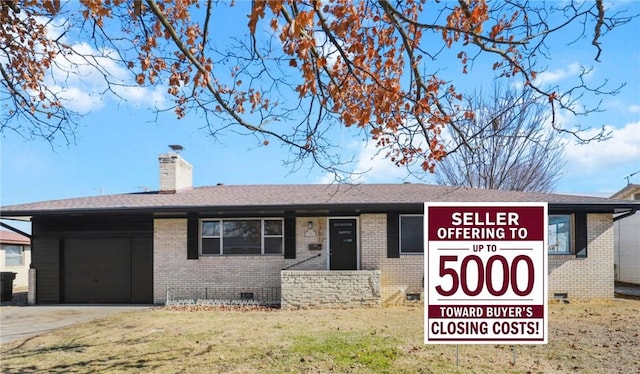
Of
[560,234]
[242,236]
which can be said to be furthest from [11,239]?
[560,234]

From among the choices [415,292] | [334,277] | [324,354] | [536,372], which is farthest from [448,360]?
[415,292]

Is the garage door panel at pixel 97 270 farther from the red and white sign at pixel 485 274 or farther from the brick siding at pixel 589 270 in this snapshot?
the brick siding at pixel 589 270

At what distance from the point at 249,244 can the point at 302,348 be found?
687 cm

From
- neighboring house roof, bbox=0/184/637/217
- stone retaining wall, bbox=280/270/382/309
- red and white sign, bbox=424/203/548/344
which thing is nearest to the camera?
red and white sign, bbox=424/203/548/344

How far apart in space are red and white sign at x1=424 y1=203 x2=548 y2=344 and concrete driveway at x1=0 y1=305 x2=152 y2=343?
27.2 feet

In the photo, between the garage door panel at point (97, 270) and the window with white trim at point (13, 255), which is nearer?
the garage door panel at point (97, 270)

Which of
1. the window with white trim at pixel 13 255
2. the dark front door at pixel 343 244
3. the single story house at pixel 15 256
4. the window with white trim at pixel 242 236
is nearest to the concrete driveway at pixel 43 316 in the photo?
the window with white trim at pixel 242 236

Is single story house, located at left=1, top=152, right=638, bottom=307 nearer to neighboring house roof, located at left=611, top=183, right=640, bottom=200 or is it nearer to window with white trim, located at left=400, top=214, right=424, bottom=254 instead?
window with white trim, located at left=400, top=214, right=424, bottom=254

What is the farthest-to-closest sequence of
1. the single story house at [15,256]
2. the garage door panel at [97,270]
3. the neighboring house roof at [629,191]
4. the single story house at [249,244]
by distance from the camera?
the single story house at [15,256], the neighboring house roof at [629,191], the garage door panel at [97,270], the single story house at [249,244]

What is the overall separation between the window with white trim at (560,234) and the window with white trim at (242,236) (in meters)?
8.29

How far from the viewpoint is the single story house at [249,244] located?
13094 mm

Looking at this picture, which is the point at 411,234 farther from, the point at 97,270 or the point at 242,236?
the point at 97,270

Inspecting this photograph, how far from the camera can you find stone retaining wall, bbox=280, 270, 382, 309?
39.8ft

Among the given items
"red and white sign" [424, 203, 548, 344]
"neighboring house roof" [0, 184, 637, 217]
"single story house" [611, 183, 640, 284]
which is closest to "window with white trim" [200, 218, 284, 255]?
"neighboring house roof" [0, 184, 637, 217]
